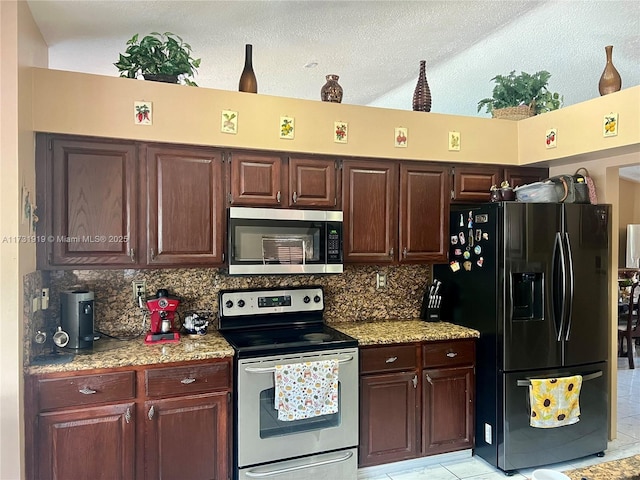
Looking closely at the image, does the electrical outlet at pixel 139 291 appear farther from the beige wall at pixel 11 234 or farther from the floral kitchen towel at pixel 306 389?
the floral kitchen towel at pixel 306 389

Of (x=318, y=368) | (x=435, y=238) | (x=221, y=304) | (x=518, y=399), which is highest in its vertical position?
(x=435, y=238)

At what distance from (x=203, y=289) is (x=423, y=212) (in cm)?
163

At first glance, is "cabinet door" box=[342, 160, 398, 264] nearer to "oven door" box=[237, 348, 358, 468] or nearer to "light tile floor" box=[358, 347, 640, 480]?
"oven door" box=[237, 348, 358, 468]

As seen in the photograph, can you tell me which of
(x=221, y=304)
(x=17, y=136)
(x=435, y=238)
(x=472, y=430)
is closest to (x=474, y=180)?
(x=435, y=238)

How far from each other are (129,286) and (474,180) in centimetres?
252

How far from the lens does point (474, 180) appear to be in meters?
3.29

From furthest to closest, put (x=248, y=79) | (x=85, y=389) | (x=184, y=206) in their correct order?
(x=248, y=79) → (x=184, y=206) → (x=85, y=389)

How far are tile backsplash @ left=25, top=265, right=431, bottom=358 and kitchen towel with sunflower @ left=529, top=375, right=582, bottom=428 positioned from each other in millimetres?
1022

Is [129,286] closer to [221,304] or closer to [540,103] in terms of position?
[221,304]

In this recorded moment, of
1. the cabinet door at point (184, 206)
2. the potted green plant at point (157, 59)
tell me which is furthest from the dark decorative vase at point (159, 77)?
the cabinet door at point (184, 206)

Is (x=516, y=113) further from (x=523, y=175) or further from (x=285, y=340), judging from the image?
(x=285, y=340)

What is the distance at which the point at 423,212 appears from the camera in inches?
125

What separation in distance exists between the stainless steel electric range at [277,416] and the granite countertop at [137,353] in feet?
0.43

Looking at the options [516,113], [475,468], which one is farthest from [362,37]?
[475,468]
